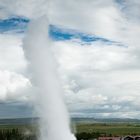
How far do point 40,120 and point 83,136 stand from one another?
72.7 meters

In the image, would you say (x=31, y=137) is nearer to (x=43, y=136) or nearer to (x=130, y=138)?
(x=130, y=138)

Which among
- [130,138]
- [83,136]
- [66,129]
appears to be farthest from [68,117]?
[83,136]

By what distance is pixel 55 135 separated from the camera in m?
33.2

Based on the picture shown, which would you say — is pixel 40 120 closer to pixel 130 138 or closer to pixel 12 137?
pixel 130 138

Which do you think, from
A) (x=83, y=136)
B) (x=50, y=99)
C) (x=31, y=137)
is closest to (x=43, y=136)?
(x=50, y=99)

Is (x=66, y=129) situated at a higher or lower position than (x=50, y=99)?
lower

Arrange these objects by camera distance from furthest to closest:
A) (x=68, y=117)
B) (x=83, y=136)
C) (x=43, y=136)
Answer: (x=83, y=136) → (x=68, y=117) → (x=43, y=136)

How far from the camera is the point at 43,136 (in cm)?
3288

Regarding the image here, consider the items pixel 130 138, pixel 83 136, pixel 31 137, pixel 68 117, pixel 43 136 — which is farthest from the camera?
pixel 83 136

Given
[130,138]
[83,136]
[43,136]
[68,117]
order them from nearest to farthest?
[43,136]
[68,117]
[130,138]
[83,136]

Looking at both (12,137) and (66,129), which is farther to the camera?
(12,137)

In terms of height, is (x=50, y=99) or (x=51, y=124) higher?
(x=50, y=99)

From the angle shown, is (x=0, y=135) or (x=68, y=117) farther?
(x=0, y=135)

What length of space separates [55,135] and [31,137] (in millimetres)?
57011
